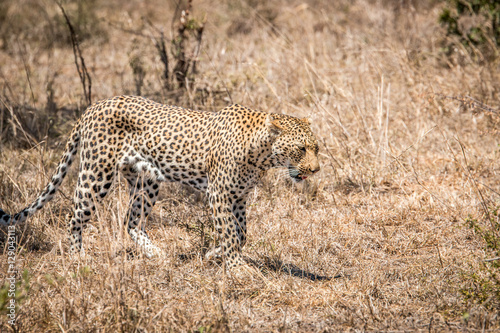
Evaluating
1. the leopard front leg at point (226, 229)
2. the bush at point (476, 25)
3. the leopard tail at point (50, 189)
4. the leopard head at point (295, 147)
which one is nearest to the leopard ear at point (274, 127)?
the leopard head at point (295, 147)

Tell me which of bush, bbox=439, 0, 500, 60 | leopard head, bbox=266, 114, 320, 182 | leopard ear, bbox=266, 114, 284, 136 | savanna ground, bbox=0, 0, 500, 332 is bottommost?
savanna ground, bbox=0, 0, 500, 332

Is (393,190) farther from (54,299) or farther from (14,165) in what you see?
(14,165)

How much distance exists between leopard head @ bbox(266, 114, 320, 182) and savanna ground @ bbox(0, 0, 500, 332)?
96cm

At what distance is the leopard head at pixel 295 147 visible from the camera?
4969mm

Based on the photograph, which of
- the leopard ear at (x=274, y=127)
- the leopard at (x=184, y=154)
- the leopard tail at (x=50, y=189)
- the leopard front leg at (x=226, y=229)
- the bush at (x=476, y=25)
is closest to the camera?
the leopard ear at (x=274, y=127)

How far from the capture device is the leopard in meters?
5.17

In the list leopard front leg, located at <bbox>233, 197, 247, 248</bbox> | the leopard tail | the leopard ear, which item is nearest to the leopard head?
the leopard ear

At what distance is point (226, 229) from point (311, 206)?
5.56 feet

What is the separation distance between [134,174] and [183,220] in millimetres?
826

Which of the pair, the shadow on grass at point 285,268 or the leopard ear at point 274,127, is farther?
the shadow on grass at point 285,268

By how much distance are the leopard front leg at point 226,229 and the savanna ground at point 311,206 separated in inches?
8.3

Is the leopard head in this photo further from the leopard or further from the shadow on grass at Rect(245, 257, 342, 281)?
the shadow on grass at Rect(245, 257, 342, 281)

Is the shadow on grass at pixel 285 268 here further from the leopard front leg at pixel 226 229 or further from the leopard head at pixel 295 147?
the leopard head at pixel 295 147

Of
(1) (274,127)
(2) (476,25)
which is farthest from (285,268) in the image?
(2) (476,25)
